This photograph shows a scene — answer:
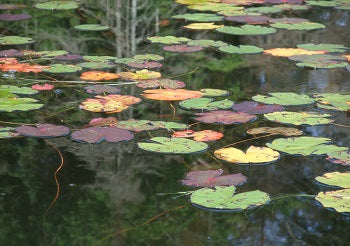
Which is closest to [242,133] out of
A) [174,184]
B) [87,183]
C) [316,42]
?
[174,184]

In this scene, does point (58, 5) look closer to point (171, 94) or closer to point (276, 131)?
point (171, 94)

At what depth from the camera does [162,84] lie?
130 inches

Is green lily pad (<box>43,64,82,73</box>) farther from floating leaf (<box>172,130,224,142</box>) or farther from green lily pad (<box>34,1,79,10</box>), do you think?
green lily pad (<box>34,1,79,10</box>)

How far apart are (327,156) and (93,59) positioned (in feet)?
5.37

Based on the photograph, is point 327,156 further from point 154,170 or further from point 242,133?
point 154,170

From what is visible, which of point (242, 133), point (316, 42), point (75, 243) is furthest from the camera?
point (316, 42)

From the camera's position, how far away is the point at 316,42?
421 centimetres

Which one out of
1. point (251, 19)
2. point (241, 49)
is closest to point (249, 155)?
point (241, 49)

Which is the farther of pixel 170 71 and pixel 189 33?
pixel 189 33

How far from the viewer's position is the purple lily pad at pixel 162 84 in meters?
3.28

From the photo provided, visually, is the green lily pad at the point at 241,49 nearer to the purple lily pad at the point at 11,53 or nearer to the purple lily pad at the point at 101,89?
the purple lily pad at the point at 101,89

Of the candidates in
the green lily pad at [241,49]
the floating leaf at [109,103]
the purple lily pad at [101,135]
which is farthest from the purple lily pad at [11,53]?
the purple lily pad at [101,135]

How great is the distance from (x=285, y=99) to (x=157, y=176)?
954 millimetres

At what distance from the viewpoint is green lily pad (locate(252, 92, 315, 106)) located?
303 centimetres
